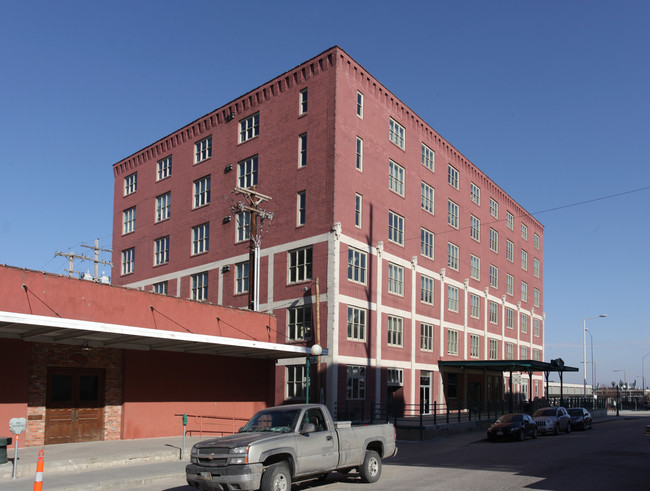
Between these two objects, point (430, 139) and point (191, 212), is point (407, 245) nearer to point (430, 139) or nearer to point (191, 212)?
point (430, 139)

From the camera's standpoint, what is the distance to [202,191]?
1845 inches

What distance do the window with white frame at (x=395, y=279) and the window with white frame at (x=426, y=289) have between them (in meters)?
3.12

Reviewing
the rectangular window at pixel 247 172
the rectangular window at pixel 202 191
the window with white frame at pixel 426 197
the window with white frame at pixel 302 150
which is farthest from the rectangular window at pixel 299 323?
the window with white frame at pixel 426 197

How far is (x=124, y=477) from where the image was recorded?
635 inches

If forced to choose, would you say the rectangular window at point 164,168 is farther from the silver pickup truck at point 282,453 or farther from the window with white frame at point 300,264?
the silver pickup truck at point 282,453

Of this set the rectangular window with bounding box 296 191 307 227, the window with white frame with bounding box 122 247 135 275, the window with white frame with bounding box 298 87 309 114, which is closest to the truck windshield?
the rectangular window with bounding box 296 191 307 227

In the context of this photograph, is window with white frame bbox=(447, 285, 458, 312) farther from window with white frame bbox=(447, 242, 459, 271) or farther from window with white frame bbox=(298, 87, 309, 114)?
window with white frame bbox=(298, 87, 309, 114)

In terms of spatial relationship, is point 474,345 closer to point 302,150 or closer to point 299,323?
point 299,323

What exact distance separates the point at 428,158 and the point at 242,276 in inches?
644

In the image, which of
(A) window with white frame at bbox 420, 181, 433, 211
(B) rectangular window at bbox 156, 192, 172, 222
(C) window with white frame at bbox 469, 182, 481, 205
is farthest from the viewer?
(C) window with white frame at bbox 469, 182, 481, 205

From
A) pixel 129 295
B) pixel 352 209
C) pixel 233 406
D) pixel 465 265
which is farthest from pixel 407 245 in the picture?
pixel 129 295

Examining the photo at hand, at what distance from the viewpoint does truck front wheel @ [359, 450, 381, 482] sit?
15.4m

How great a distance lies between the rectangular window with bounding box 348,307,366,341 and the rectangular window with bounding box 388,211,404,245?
596 cm

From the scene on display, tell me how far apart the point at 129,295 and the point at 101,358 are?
253 cm
